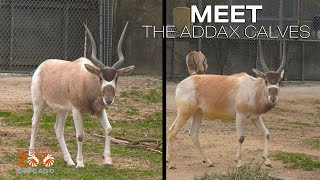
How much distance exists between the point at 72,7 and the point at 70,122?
1543mm

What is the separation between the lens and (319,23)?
9.53m

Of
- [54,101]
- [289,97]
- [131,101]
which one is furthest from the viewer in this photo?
[131,101]

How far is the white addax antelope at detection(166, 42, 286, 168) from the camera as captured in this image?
927cm

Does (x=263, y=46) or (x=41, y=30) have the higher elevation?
(x=41, y=30)

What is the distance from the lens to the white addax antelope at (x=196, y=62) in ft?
30.6

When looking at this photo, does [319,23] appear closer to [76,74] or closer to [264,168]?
[264,168]

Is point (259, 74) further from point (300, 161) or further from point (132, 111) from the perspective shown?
point (132, 111)

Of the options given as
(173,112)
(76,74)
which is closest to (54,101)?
(76,74)

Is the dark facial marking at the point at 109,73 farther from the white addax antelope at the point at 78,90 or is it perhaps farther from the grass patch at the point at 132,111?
the grass patch at the point at 132,111

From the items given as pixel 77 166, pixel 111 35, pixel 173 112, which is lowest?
pixel 77 166

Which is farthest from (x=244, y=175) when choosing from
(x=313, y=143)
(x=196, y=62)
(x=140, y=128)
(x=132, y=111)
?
(x=132, y=111)

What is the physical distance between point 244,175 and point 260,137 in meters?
0.47

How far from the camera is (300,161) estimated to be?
31.2 feet

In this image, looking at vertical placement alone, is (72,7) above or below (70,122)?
above
